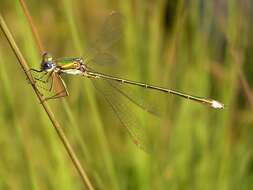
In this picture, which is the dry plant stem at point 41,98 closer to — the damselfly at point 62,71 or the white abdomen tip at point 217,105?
the damselfly at point 62,71

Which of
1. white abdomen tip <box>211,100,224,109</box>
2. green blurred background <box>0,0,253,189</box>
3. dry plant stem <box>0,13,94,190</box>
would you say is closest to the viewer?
dry plant stem <box>0,13,94,190</box>

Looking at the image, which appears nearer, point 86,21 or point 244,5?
point 244,5

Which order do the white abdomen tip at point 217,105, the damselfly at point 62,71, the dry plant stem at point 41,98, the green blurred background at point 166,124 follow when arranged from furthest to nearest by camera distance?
the green blurred background at point 166,124, the white abdomen tip at point 217,105, the damselfly at point 62,71, the dry plant stem at point 41,98

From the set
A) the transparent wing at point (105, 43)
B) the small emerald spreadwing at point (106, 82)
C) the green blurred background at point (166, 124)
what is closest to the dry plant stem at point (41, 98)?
the small emerald spreadwing at point (106, 82)

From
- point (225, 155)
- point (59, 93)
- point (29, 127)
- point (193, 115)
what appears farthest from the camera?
point (29, 127)

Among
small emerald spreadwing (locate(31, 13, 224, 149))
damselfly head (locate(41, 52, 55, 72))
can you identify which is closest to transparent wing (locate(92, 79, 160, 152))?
small emerald spreadwing (locate(31, 13, 224, 149))

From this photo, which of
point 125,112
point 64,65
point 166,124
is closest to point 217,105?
point 125,112

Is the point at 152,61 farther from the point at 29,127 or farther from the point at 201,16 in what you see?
the point at 29,127

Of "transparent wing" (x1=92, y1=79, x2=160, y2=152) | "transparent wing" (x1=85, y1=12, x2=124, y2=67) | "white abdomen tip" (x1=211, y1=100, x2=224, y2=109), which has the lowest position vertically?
"transparent wing" (x1=92, y1=79, x2=160, y2=152)

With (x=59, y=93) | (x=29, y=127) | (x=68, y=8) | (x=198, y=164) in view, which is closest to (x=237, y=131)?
(x=198, y=164)

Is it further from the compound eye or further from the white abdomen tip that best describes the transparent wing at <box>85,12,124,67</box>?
the white abdomen tip

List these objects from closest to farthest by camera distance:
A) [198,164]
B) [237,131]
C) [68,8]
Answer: [68,8] < [198,164] < [237,131]
